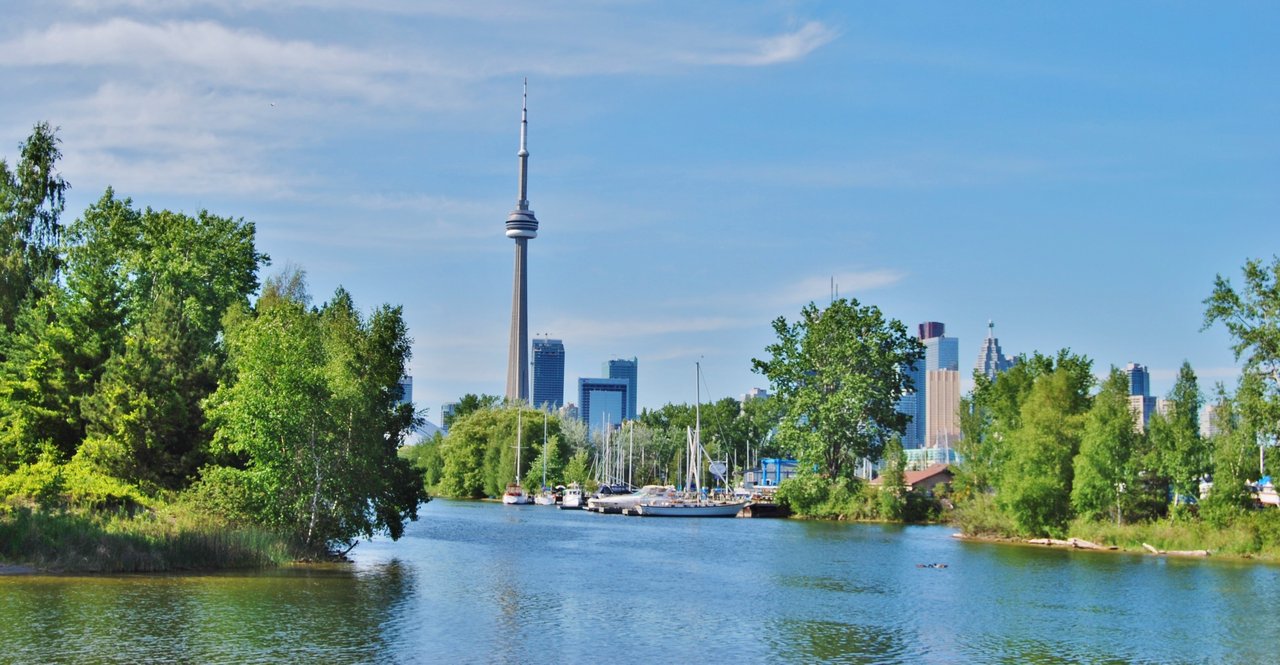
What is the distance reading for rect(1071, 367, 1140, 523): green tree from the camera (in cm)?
7681

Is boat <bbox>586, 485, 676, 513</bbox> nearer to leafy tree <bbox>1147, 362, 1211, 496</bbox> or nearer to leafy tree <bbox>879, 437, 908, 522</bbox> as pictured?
leafy tree <bbox>879, 437, 908, 522</bbox>

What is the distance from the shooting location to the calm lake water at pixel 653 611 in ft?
110

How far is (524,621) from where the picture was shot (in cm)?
3966

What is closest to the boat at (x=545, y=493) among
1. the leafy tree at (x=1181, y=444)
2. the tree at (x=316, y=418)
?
the leafy tree at (x=1181, y=444)

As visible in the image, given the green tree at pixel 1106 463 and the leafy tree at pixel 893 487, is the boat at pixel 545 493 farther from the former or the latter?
the green tree at pixel 1106 463

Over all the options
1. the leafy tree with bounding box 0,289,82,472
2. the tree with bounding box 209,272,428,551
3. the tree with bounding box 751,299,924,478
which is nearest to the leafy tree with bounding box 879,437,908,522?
the tree with bounding box 751,299,924,478

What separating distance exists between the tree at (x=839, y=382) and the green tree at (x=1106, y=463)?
35434mm

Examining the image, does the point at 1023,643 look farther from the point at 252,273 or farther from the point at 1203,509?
the point at 252,273

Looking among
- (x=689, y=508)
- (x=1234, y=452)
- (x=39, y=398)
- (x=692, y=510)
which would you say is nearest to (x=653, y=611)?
(x=39, y=398)

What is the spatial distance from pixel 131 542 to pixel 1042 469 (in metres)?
58.8

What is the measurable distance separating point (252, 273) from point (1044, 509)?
182 feet

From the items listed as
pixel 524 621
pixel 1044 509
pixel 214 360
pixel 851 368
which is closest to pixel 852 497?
pixel 851 368

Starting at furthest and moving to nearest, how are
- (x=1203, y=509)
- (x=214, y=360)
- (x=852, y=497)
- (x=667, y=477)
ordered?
(x=667, y=477) → (x=852, y=497) → (x=1203, y=509) → (x=214, y=360)

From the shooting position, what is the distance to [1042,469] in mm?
82062
